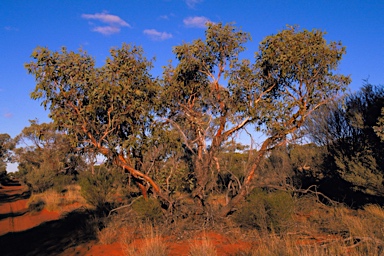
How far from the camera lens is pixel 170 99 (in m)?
12.0

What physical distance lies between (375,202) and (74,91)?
11072 mm

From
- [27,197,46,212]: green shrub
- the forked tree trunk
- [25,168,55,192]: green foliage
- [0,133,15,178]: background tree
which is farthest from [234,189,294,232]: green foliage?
[0,133,15,178]: background tree

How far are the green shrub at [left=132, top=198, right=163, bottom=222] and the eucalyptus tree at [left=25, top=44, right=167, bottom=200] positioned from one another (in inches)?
16.9

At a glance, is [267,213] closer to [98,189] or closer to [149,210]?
[149,210]

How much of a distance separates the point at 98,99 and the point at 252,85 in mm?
4978

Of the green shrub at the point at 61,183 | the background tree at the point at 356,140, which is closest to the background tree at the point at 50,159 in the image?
the green shrub at the point at 61,183

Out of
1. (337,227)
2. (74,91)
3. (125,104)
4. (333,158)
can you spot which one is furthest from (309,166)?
(74,91)

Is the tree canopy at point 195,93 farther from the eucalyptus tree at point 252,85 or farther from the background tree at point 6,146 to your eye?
the background tree at point 6,146

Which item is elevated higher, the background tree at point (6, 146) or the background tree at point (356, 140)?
the background tree at point (6, 146)

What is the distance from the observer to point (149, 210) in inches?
422

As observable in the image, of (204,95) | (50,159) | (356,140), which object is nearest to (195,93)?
(204,95)

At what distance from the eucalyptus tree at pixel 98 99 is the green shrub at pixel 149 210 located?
1.41 feet

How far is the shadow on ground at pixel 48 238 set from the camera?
9.48 metres

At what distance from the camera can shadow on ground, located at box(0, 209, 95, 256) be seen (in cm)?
948
